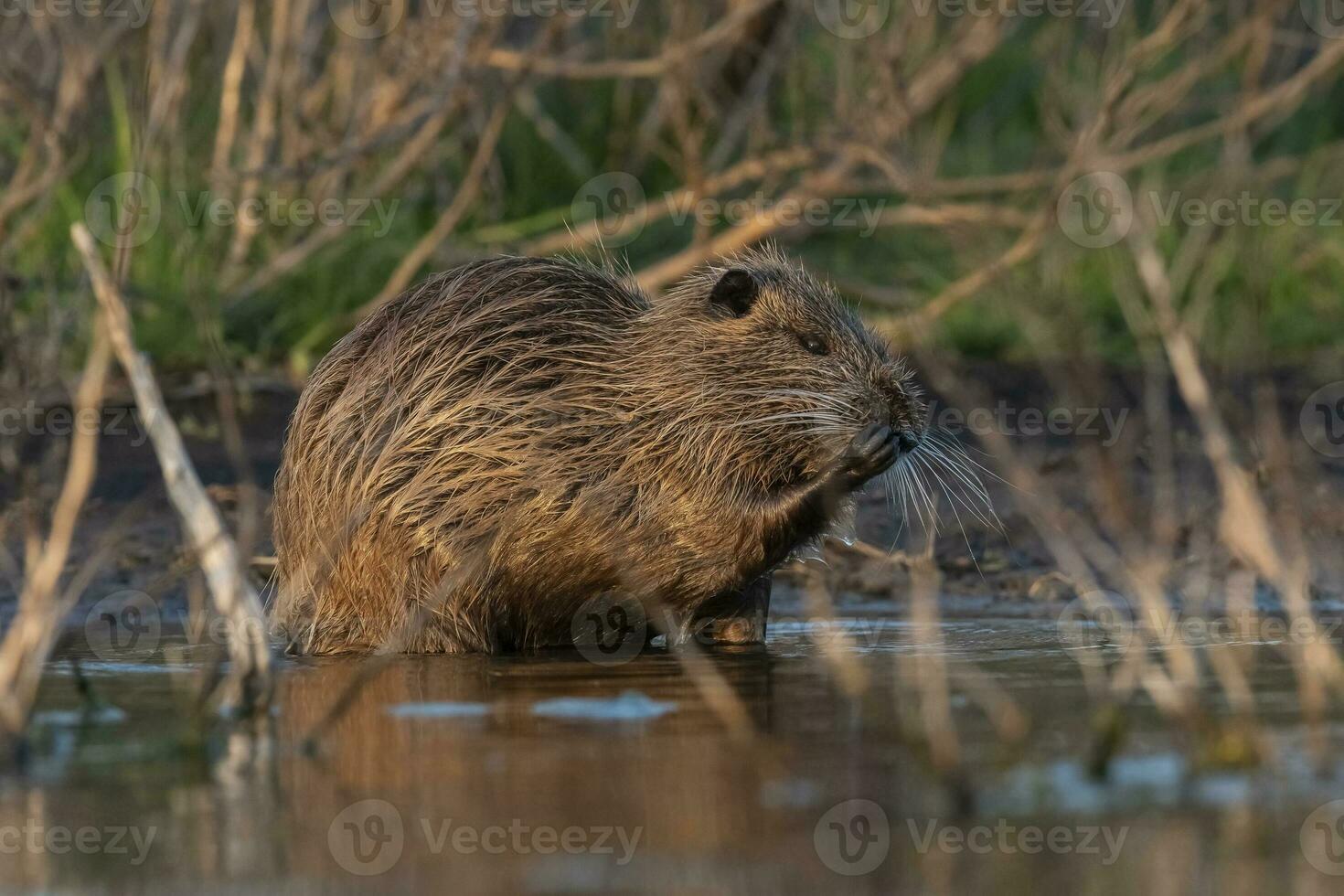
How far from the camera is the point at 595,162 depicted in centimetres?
904

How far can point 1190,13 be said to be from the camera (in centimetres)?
732

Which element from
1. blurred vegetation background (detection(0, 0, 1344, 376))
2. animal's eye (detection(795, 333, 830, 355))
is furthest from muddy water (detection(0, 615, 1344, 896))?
blurred vegetation background (detection(0, 0, 1344, 376))

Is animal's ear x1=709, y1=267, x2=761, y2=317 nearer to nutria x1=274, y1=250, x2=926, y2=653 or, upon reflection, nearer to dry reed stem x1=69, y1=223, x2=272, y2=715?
nutria x1=274, y1=250, x2=926, y2=653

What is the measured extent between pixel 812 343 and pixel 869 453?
1.33ft

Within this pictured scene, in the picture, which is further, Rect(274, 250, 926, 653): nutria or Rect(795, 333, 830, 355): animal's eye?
Rect(795, 333, 830, 355): animal's eye

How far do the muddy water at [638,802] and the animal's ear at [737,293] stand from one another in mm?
1145

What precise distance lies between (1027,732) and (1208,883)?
102 cm

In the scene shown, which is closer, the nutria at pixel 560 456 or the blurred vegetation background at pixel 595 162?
the nutria at pixel 560 456

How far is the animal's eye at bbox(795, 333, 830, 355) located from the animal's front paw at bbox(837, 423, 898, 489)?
309mm

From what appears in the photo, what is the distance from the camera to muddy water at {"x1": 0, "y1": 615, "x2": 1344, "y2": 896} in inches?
99.9

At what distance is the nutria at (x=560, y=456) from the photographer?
4727mm

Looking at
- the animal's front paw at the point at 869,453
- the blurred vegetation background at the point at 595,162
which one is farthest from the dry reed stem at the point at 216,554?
the blurred vegetation background at the point at 595,162

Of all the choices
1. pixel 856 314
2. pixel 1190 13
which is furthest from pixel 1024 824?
pixel 1190 13

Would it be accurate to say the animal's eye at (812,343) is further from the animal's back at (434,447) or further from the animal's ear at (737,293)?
the animal's back at (434,447)
